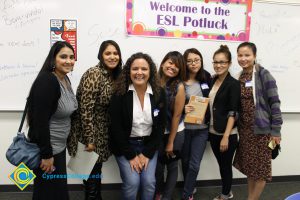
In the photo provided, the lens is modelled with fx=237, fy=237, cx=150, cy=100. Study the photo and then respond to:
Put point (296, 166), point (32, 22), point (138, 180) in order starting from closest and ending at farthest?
point (138, 180) < point (32, 22) < point (296, 166)

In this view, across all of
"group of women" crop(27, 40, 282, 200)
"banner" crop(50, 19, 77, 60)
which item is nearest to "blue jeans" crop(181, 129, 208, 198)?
"group of women" crop(27, 40, 282, 200)

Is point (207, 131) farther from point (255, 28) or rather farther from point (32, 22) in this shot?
point (32, 22)

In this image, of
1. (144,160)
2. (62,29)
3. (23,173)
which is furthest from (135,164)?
(62,29)

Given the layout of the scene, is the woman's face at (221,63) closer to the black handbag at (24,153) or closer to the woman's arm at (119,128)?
the woman's arm at (119,128)

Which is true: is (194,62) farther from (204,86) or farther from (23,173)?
(23,173)

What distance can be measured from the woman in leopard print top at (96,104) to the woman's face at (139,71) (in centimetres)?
21

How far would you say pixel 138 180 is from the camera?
1879mm

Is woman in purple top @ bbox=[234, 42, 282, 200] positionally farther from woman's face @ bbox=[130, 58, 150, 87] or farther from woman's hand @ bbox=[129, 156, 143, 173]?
woman's hand @ bbox=[129, 156, 143, 173]

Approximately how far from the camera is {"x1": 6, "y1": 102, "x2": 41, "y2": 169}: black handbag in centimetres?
151

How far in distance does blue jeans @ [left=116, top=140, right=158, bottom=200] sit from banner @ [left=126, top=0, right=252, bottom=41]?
1329 mm

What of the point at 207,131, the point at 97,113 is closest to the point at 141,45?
the point at 97,113

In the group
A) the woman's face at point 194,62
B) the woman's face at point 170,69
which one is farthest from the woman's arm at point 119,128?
the woman's face at point 194,62

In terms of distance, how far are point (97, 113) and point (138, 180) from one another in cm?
64

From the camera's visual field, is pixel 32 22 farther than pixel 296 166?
No
